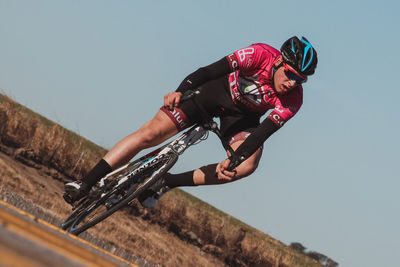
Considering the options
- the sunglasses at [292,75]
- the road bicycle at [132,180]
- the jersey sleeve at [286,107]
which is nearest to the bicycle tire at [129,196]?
the road bicycle at [132,180]

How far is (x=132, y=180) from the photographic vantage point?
6.48 meters

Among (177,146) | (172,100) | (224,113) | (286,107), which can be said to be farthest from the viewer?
(224,113)

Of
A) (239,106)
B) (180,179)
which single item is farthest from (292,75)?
(180,179)

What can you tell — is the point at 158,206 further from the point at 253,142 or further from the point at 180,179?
the point at 253,142

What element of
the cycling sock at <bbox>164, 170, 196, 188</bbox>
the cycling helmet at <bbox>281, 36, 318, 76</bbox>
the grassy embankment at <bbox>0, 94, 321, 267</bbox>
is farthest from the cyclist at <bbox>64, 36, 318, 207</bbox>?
the grassy embankment at <bbox>0, 94, 321, 267</bbox>

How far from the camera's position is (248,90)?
6.52 metres

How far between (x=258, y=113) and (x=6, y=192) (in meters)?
2.80

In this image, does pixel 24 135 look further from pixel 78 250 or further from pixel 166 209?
pixel 78 250

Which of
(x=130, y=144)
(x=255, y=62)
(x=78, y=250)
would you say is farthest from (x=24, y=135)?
(x=78, y=250)

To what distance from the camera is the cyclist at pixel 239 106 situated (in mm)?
6227

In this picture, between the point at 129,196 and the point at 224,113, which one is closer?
the point at 129,196

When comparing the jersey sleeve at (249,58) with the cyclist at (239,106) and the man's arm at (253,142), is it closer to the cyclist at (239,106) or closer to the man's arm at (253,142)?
the cyclist at (239,106)

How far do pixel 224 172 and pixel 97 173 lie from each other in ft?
4.29

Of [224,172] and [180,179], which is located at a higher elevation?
[224,172]
